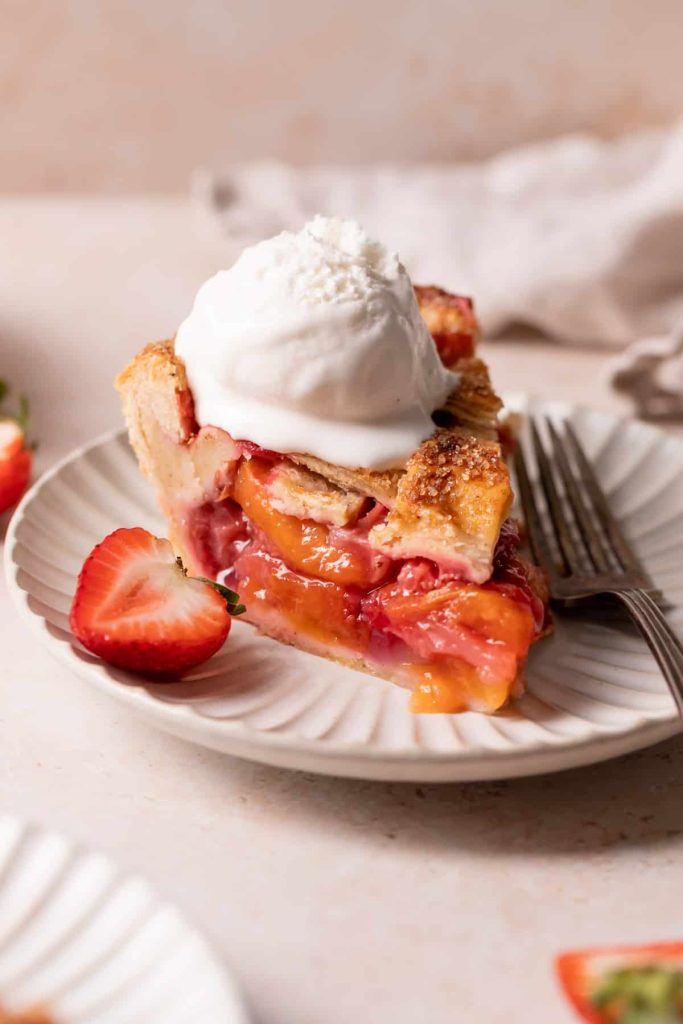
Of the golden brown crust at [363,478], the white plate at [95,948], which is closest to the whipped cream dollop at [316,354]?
the golden brown crust at [363,478]

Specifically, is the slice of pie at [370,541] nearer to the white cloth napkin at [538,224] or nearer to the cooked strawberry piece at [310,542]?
the cooked strawberry piece at [310,542]

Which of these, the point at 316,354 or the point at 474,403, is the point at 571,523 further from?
the point at 316,354

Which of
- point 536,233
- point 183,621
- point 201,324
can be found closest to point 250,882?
point 183,621

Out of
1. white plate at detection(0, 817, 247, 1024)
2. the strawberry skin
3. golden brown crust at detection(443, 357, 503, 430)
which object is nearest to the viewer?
white plate at detection(0, 817, 247, 1024)

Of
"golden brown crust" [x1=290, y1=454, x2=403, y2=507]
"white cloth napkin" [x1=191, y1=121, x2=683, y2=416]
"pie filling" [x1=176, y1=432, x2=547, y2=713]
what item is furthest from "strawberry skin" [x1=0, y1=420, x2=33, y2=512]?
"white cloth napkin" [x1=191, y1=121, x2=683, y2=416]

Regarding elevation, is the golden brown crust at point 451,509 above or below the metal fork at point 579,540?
above

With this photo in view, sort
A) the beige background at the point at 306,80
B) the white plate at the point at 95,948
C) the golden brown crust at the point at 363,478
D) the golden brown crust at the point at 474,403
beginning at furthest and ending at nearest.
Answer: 1. the beige background at the point at 306,80
2. the golden brown crust at the point at 474,403
3. the golden brown crust at the point at 363,478
4. the white plate at the point at 95,948

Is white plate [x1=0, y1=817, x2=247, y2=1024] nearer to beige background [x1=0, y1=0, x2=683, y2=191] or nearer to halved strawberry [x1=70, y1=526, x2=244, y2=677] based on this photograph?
halved strawberry [x1=70, y1=526, x2=244, y2=677]
